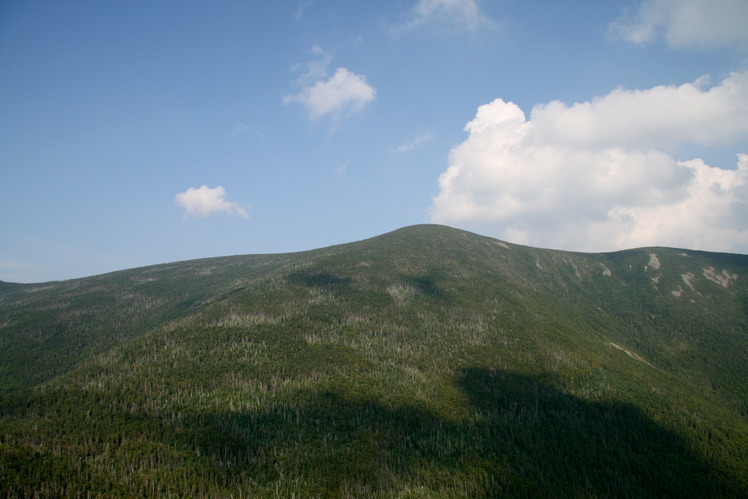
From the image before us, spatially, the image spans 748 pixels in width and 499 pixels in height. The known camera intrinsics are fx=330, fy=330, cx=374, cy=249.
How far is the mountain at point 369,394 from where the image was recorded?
21.3 m

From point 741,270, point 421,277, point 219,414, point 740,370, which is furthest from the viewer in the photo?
point 741,270

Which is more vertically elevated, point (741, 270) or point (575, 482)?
point (741, 270)

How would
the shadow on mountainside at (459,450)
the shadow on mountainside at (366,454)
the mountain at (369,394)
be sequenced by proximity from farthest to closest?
the shadow on mountainside at (459,450)
the mountain at (369,394)
the shadow on mountainside at (366,454)

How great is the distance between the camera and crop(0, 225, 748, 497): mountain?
21312 mm

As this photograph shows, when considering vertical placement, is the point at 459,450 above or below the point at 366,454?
below

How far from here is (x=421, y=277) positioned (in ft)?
235

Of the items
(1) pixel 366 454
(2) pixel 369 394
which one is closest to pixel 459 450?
(1) pixel 366 454

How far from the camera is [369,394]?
32594mm

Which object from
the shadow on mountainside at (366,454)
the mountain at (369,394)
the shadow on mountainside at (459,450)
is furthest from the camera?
the shadow on mountainside at (459,450)

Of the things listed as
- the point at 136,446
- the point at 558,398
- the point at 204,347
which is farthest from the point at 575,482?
the point at 204,347

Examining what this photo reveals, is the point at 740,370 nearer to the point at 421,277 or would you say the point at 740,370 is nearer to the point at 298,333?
the point at 421,277

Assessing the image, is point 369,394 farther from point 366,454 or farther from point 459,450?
point 459,450

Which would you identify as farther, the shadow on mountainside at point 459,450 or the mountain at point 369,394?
the shadow on mountainside at point 459,450

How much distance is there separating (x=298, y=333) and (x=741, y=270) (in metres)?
125
